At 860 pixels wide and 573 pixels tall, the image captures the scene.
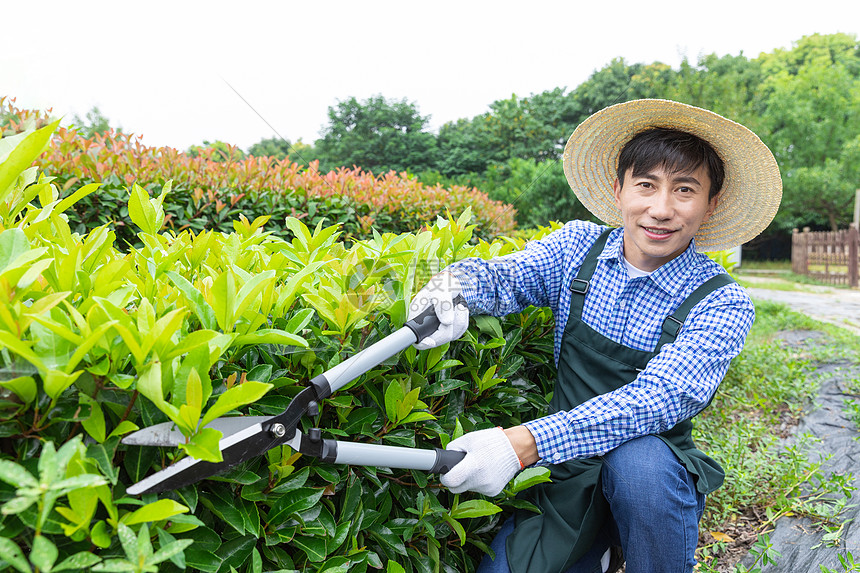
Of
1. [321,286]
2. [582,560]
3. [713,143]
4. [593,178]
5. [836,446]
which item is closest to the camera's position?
[321,286]

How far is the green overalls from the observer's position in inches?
64.0

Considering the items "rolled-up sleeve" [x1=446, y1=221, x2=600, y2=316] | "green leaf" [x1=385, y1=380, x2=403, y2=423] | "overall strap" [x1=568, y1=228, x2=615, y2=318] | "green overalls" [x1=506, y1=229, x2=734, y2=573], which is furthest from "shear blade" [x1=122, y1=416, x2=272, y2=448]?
"overall strap" [x1=568, y1=228, x2=615, y2=318]

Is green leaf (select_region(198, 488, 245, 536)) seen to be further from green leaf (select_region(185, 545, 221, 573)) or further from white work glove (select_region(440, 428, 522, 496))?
white work glove (select_region(440, 428, 522, 496))

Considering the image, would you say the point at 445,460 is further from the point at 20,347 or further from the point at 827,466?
the point at 827,466

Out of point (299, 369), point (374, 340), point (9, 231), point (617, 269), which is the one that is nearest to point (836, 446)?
point (617, 269)

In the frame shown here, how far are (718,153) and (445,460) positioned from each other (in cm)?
145

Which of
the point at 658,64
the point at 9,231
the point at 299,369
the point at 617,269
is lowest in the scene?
the point at 299,369

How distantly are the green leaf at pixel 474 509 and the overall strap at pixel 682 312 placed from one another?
713 millimetres

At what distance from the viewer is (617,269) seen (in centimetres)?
192

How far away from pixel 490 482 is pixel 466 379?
1.12 feet

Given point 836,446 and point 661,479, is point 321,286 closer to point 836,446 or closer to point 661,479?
point 661,479

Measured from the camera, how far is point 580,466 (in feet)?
5.75

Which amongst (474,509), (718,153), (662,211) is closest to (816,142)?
(718,153)

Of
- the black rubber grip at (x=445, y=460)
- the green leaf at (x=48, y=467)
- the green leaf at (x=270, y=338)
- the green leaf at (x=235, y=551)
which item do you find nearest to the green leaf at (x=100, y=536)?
the green leaf at (x=48, y=467)
